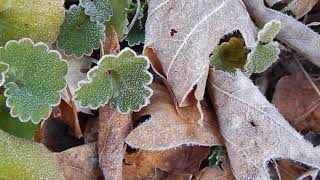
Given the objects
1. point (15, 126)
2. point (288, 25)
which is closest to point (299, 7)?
point (288, 25)

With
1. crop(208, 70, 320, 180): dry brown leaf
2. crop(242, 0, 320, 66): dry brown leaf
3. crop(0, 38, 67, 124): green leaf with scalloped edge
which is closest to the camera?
crop(0, 38, 67, 124): green leaf with scalloped edge

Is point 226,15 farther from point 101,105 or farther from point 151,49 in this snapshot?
point 101,105

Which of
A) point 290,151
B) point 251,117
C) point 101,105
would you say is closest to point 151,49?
point 101,105

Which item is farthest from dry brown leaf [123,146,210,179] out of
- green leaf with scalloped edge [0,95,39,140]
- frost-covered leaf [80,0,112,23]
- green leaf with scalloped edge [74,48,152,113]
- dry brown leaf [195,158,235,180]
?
frost-covered leaf [80,0,112,23]

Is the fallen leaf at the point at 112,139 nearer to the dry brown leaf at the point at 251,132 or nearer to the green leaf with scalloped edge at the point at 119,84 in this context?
the green leaf with scalloped edge at the point at 119,84

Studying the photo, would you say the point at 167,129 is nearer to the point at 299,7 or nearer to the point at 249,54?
the point at 249,54

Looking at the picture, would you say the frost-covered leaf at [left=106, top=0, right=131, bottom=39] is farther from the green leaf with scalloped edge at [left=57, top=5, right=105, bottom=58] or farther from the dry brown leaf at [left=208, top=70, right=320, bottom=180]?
the dry brown leaf at [left=208, top=70, right=320, bottom=180]
